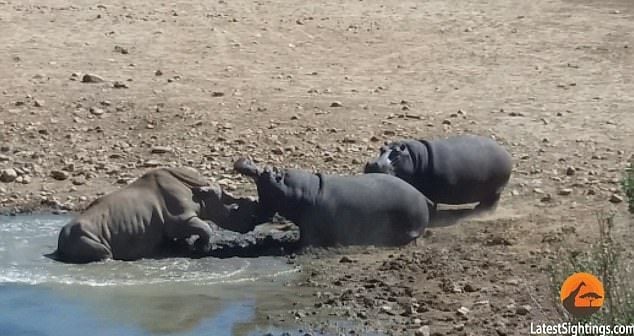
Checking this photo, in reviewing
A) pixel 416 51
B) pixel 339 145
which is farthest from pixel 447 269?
pixel 416 51

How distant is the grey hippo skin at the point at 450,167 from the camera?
1166 centimetres

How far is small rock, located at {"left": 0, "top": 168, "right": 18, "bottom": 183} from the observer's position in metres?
12.9

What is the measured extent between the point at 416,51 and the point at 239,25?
Result: 2.56m

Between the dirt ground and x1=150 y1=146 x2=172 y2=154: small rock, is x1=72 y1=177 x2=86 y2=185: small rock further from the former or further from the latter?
x1=150 y1=146 x2=172 y2=154: small rock

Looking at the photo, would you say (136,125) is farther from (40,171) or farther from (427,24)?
(427,24)

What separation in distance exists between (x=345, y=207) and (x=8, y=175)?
3475 millimetres

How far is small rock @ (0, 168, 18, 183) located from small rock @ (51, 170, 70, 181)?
32cm

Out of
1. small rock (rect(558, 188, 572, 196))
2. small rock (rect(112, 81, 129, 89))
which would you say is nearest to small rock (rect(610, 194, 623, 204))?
small rock (rect(558, 188, 572, 196))

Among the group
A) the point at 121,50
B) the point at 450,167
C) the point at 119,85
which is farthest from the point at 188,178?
the point at 121,50

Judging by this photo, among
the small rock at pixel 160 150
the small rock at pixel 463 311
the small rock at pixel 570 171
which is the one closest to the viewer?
the small rock at pixel 463 311

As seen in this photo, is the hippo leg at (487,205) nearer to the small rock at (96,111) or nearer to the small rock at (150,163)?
the small rock at (150,163)

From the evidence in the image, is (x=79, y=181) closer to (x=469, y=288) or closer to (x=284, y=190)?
(x=284, y=190)

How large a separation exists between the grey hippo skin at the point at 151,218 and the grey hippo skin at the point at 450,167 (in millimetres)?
1225

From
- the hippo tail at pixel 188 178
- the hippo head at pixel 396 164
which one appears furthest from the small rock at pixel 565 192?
the hippo tail at pixel 188 178
